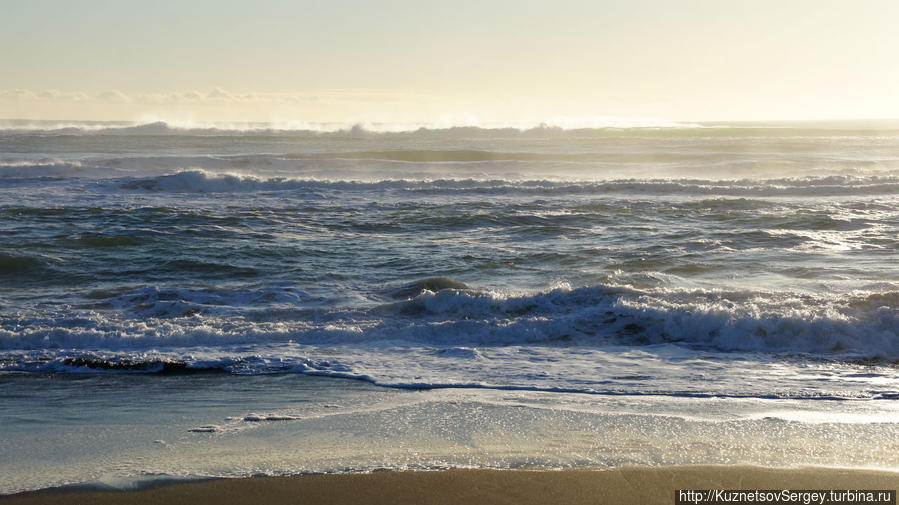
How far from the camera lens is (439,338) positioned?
23.9 ft

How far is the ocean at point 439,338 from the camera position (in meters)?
4.36

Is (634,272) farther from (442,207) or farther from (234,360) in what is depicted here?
(442,207)

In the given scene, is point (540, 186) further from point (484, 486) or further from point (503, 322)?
point (484, 486)

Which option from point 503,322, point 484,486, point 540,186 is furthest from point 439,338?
point 540,186

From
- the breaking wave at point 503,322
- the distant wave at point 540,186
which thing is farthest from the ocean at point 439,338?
the distant wave at point 540,186

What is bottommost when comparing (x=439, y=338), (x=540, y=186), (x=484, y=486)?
(x=439, y=338)

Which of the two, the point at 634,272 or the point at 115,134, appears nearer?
the point at 634,272

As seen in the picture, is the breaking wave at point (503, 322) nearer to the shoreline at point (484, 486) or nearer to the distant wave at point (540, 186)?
the shoreline at point (484, 486)

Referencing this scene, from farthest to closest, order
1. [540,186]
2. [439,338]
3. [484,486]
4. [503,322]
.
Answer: [540,186], [503,322], [439,338], [484,486]

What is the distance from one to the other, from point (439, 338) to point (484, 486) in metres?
3.50

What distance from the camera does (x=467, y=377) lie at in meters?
5.92

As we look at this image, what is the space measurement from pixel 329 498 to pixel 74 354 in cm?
389

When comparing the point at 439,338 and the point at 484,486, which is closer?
the point at 484,486

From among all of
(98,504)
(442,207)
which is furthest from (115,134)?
(98,504)
